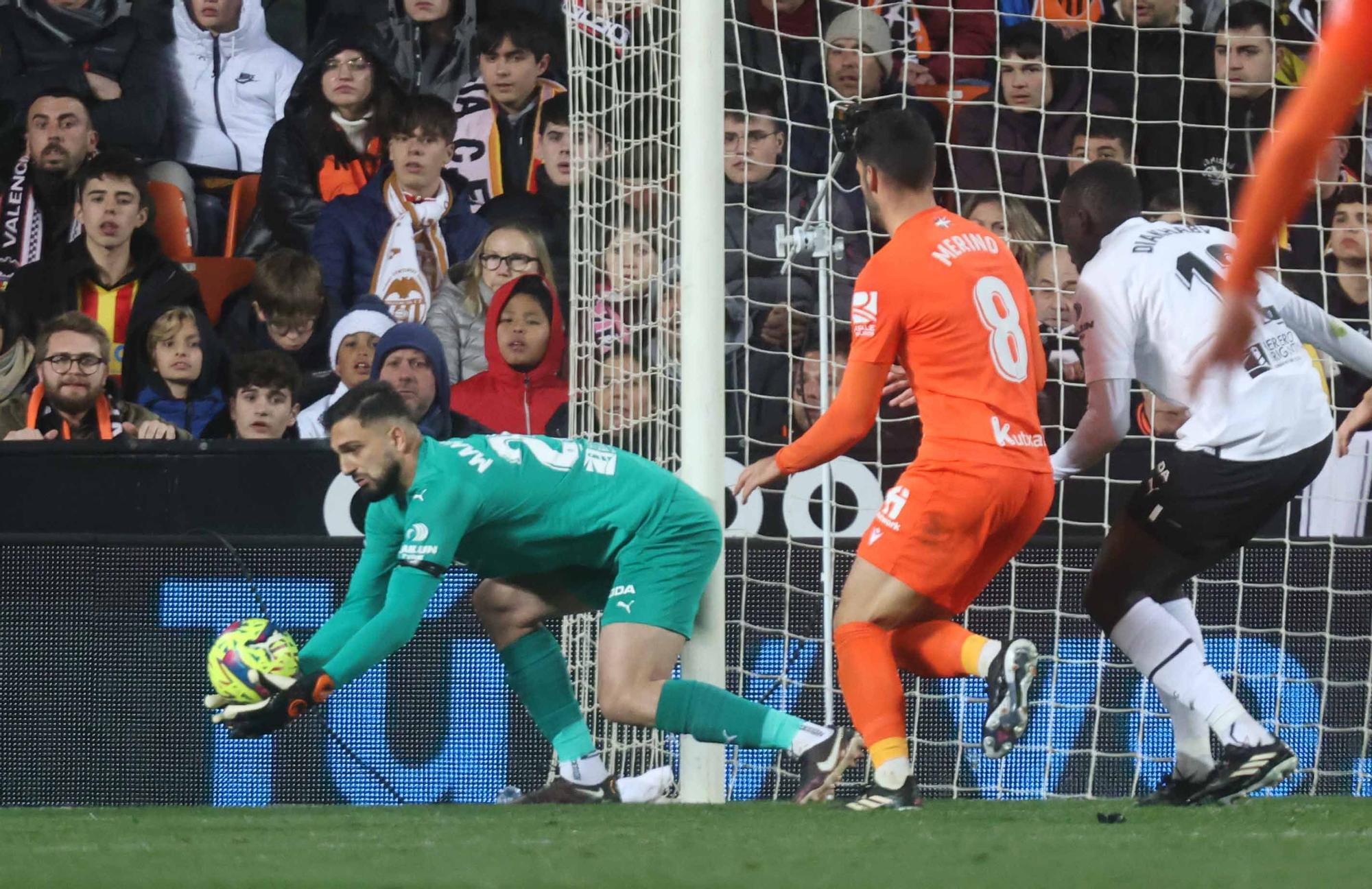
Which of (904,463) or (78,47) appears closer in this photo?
(904,463)

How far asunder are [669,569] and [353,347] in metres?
3.25

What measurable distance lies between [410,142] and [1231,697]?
4.97 m

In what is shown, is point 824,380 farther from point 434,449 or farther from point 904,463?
point 434,449

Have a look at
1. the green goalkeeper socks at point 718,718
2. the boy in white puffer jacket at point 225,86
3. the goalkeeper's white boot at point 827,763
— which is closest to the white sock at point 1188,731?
the goalkeeper's white boot at point 827,763

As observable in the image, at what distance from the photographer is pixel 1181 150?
25.4 ft

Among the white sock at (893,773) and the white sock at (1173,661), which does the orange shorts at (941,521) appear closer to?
the white sock at (893,773)

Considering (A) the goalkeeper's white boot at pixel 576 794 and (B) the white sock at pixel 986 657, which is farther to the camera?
(A) the goalkeeper's white boot at pixel 576 794

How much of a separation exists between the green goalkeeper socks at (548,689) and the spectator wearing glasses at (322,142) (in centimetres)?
351

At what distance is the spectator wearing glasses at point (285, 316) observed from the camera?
7.77 m

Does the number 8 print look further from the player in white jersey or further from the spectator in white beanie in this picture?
the spectator in white beanie

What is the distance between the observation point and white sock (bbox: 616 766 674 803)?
524cm

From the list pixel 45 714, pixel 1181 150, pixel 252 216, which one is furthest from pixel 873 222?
pixel 45 714

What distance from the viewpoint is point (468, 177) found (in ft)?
26.8

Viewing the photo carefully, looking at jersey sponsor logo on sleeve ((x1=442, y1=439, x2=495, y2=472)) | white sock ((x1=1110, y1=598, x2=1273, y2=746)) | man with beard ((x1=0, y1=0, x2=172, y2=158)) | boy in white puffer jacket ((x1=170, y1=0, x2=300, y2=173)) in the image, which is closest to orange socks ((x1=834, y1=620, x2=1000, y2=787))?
white sock ((x1=1110, y1=598, x2=1273, y2=746))
